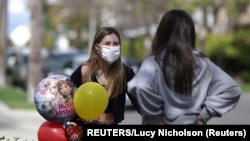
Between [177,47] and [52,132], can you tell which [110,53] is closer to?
[52,132]

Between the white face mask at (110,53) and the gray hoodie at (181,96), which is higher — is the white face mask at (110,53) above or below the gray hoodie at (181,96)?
above

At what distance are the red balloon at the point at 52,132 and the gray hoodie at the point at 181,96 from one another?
965mm

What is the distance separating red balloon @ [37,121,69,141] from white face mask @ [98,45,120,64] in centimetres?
63

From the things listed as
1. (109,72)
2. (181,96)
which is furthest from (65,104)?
(181,96)

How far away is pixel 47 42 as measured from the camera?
205ft

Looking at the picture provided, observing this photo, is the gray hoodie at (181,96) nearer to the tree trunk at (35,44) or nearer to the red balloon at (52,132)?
the red balloon at (52,132)

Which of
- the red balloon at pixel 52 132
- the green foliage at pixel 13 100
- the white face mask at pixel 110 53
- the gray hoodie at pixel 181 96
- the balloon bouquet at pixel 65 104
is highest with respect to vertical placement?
the white face mask at pixel 110 53

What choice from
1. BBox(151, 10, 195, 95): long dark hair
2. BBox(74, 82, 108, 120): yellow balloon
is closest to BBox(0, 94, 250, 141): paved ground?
BBox(74, 82, 108, 120): yellow balloon

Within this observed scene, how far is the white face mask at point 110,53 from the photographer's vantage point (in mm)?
5270

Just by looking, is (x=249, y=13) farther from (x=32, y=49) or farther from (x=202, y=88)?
(x=202, y=88)

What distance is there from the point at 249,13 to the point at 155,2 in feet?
29.0

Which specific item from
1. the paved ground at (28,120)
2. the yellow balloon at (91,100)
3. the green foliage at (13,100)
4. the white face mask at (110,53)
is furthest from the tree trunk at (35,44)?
the yellow balloon at (91,100)

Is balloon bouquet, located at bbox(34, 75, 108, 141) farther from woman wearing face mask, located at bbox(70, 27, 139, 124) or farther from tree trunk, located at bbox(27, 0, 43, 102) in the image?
tree trunk, located at bbox(27, 0, 43, 102)

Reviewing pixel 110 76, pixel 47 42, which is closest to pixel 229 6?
pixel 110 76
